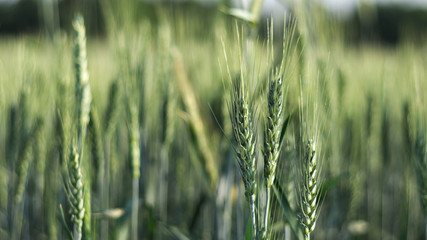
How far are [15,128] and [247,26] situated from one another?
669mm

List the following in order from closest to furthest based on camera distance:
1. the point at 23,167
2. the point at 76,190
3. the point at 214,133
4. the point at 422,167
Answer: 1. the point at 76,190
2. the point at 422,167
3. the point at 23,167
4. the point at 214,133

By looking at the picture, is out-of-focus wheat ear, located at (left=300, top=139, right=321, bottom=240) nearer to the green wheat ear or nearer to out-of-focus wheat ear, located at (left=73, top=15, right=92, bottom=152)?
the green wheat ear

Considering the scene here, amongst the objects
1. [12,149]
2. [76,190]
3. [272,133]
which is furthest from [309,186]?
[12,149]

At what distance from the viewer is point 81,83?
77 centimetres

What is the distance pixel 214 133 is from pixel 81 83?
0.62m

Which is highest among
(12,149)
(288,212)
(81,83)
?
(81,83)

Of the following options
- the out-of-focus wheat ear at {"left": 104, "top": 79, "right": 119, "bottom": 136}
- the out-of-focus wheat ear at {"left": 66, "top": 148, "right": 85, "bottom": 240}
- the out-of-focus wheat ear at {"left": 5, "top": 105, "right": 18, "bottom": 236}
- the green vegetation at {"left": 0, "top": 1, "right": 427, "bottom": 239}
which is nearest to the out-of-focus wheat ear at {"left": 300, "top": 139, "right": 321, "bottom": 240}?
the green vegetation at {"left": 0, "top": 1, "right": 427, "bottom": 239}

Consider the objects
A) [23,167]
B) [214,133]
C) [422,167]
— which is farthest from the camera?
[214,133]

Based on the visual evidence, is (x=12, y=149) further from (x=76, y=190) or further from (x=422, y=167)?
(x=422, y=167)

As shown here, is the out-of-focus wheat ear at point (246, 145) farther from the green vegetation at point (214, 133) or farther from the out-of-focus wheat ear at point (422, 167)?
the out-of-focus wheat ear at point (422, 167)

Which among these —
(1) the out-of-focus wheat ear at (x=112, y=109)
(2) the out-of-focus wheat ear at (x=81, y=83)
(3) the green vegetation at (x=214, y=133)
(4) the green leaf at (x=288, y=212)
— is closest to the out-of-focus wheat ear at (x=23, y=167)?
(3) the green vegetation at (x=214, y=133)

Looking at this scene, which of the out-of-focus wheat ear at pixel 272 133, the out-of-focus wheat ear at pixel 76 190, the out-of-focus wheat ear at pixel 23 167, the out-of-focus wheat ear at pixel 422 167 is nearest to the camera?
the out-of-focus wheat ear at pixel 272 133

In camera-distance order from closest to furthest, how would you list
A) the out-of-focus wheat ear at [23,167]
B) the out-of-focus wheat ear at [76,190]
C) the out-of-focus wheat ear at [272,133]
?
the out-of-focus wheat ear at [272,133], the out-of-focus wheat ear at [76,190], the out-of-focus wheat ear at [23,167]

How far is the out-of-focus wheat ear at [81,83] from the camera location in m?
0.74
